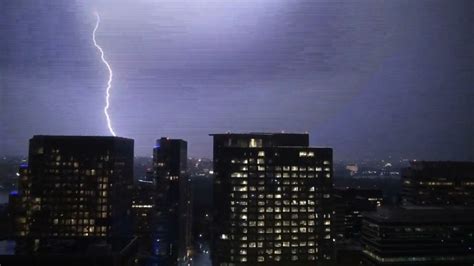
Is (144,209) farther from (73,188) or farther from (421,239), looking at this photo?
(421,239)

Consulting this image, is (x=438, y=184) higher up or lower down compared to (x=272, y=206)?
higher up

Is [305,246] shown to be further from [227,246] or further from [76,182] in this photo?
[76,182]

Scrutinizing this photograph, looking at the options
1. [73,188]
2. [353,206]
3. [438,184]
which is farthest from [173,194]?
[438,184]

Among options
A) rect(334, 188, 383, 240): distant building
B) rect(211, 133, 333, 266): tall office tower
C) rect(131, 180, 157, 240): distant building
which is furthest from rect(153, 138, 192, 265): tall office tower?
rect(334, 188, 383, 240): distant building

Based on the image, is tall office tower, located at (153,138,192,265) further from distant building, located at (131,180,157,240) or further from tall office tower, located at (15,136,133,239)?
tall office tower, located at (15,136,133,239)

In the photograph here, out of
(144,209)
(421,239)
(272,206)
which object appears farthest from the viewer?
(144,209)

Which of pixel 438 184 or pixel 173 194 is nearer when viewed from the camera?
pixel 173 194

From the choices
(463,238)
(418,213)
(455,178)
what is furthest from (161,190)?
(455,178)

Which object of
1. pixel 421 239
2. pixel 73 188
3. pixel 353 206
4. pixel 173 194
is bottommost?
pixel 421 239
